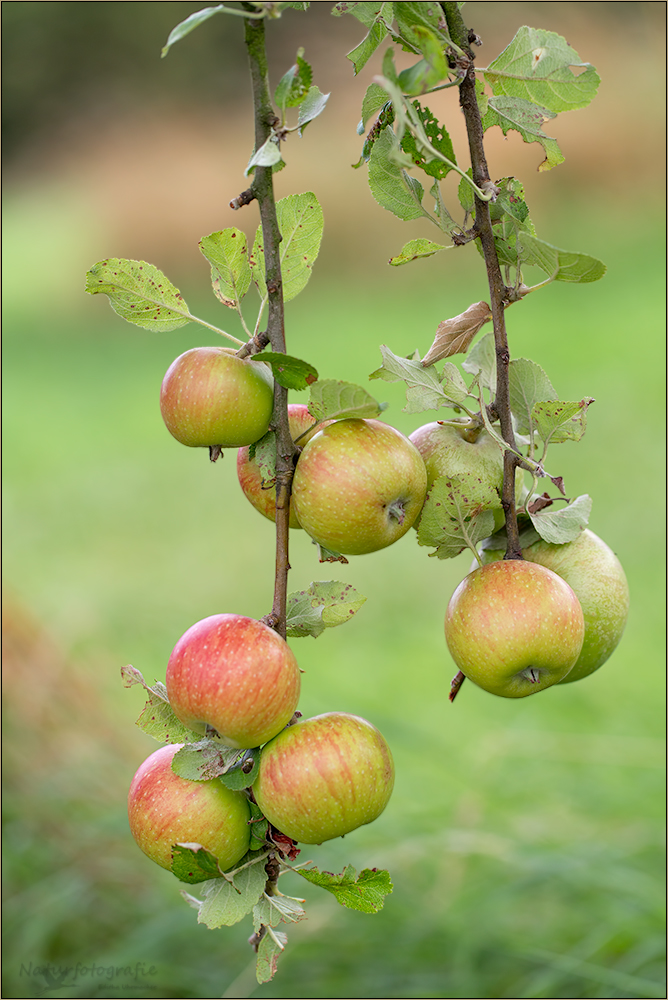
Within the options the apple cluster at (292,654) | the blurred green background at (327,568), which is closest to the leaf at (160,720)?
the apple cluster at (292,654)

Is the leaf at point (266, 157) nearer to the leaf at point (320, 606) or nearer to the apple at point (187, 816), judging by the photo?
the leaf at point (320, 606)

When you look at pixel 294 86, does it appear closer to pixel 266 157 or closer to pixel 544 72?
pixel 266 157

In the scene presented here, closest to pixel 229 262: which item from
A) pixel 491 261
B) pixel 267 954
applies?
pixel 491 261

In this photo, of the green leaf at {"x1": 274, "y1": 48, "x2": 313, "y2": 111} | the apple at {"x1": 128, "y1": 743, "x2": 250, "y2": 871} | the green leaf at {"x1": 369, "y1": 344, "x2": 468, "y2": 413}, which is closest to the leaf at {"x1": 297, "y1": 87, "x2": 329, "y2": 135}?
the green leaf at {"x1": 274, "y1": 48, "x2": 313, "y2": 111}

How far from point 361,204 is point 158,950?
4057 millimetres

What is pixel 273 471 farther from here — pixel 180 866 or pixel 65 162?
pixel 65 162

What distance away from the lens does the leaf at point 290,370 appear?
416 mm

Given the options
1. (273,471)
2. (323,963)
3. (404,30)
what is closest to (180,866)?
(273,471)

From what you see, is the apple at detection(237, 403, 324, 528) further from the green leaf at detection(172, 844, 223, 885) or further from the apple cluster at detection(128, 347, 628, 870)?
the green leaf at detection(172, 844, 223, 885)

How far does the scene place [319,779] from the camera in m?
0.44

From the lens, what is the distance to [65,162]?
6.30 meters

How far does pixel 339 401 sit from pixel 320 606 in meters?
0.11

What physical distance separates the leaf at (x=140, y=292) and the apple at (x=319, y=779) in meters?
0.25

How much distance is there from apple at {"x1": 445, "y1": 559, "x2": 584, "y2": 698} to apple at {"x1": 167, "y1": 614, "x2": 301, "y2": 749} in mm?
103
